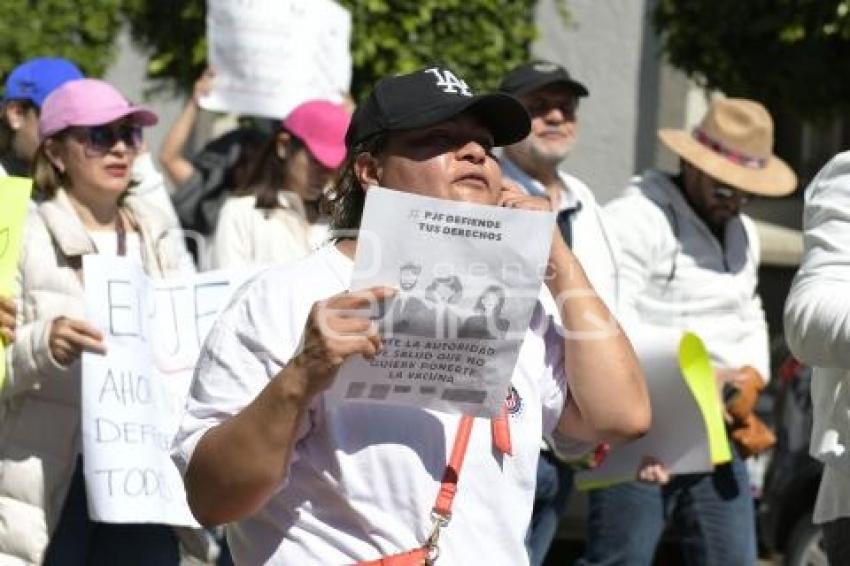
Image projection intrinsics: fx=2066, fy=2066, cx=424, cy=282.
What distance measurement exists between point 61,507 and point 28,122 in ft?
4.86

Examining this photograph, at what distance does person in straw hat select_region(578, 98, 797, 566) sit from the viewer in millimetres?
6227

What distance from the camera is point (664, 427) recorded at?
19.8ft

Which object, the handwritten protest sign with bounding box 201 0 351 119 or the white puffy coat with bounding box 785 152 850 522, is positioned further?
the handwritten protest sign with bounding box 201 0 351 119

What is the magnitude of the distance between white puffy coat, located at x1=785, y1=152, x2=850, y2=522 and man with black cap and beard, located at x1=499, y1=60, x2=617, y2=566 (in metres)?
1.70

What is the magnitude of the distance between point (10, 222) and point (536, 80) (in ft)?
6.60

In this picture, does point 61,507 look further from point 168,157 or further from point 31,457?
point 168,157

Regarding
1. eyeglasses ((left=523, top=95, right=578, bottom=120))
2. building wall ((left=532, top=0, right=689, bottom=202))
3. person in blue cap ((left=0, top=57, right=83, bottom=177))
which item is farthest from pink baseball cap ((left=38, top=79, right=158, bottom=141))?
building wall ((left=532, top=0, right=689, bottom=202))

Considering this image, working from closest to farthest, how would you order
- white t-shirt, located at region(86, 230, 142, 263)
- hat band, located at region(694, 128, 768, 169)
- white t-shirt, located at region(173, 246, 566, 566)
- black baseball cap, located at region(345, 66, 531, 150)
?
1. white t-shirt, located at region(173, 246, 566, 566)
2. black baseball cap, located at region(345, 66, 531, 150)
3. white t-shirt, located at region(86, 230, 142, 263)
4. hat band, located at region(694, 128, 768, 169)

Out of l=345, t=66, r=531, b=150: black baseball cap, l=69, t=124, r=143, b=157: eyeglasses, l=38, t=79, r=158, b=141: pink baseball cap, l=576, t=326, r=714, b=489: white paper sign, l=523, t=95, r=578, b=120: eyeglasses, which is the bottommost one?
l=576, t=326, r=714, b=489: white paper sign

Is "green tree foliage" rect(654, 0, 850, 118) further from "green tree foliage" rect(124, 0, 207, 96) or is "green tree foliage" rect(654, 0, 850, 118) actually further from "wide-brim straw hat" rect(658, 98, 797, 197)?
"wide-brim straw hat" rect(658, 98, 797, 197)

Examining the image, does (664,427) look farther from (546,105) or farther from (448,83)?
(448,83)

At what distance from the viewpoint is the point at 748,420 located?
20.8ft

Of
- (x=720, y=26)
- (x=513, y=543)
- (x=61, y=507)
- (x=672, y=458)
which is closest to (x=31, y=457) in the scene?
(x=61, y=507)

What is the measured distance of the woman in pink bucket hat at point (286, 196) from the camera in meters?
6.55
